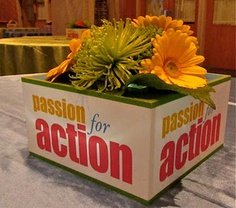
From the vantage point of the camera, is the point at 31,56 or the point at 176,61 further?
the point at 31,56

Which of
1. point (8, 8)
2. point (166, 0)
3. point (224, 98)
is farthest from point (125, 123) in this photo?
point (8, 8)

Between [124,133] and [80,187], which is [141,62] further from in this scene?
[80,187]

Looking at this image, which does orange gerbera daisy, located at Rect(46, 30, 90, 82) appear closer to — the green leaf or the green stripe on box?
the green stripe on box

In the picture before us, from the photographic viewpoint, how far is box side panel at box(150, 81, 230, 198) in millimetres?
388

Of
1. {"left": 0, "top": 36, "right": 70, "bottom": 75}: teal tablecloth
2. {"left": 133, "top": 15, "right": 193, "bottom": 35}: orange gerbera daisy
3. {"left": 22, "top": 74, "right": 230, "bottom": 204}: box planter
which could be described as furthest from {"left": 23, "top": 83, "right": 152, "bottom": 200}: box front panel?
{"left": 0, "top": 36, "right": 70, "bottom": 75}: teal tablecloth

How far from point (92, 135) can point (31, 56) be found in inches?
53.8

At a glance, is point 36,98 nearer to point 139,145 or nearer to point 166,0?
point 139,145

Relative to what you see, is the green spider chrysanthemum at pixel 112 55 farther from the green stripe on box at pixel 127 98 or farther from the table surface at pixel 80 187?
the table surface at pixel 80 187

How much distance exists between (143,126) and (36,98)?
0.21 meters

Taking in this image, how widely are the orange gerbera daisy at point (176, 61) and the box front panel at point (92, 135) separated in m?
0.06

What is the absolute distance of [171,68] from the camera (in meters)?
0.39

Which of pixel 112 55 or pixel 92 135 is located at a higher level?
pixel 112 55

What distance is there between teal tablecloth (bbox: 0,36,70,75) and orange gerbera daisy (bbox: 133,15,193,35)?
126cm

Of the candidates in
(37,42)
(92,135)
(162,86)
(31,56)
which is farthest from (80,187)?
(37,42)
